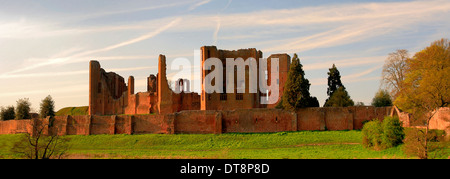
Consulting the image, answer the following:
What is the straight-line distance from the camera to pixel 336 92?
143 ft

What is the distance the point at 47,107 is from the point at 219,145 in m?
33.5

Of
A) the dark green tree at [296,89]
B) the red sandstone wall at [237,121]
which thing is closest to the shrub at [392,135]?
the red sandstone wall at [237,121]

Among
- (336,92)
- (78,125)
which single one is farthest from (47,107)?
(336,92)

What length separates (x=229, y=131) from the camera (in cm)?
3900

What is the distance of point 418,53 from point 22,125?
44.0 meters

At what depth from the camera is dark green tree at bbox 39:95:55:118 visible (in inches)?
2266

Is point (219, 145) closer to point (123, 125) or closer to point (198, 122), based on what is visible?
point (198, 122)

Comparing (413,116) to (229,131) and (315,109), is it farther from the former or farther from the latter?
(229,131)

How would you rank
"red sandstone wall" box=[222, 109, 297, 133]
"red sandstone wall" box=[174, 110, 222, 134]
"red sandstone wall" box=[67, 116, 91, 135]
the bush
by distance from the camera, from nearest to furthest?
1. the bush
2. "red sandstone wall" box=[222, 109, 297, 133]
3. "red sandstone wall" box=[174, 110, 222, 134]
4. "red sandstone wall" box=[67, 116, 91, 135]

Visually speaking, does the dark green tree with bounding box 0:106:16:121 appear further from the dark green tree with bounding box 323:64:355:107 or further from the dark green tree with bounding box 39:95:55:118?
the dark green tree with bounding box 323:64:355:107

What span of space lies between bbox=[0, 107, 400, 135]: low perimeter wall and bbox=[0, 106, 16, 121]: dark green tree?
21.9m

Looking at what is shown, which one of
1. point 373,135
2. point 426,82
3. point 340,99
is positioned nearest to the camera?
point 373,135

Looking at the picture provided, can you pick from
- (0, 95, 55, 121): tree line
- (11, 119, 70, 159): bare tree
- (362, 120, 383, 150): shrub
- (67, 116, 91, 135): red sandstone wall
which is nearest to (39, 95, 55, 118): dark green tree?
(0, 95, 55, 121): tree line
